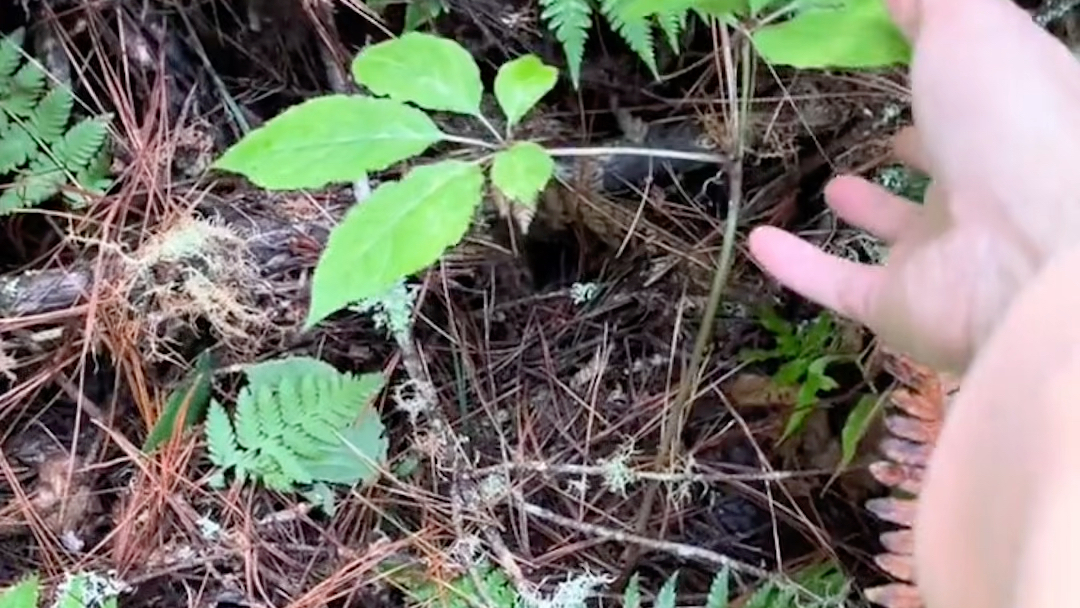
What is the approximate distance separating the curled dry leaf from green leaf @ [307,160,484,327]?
0.60 m

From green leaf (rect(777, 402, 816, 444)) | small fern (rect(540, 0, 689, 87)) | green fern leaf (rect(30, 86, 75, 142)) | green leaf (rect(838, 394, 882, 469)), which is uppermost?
small fern (rect(540, 0, 689, 87))

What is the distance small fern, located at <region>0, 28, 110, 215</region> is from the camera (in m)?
1.71

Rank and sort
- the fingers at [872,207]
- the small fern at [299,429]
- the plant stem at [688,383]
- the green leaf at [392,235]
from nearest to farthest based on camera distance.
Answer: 1. the green leaf at [392,235]
2. the fingers at [872,207]
3. the plant stem at [688,383]
4. the small fern at [299,429]

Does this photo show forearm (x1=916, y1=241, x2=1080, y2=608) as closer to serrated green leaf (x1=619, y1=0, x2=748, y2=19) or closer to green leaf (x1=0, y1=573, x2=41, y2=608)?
serrated green leaf (x1=619, y1=0, x2=748, y2=19)

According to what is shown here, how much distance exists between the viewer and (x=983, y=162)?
3.45 feet

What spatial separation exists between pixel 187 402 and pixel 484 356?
0.37 meters

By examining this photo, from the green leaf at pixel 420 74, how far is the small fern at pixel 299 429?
0.58m

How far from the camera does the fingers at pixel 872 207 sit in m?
1.23

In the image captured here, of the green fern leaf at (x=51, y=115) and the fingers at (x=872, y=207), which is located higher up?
the fingers at (x=872, y=207)

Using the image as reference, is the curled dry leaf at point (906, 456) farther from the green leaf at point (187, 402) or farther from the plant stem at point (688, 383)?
the green leaf at point (187, 402)

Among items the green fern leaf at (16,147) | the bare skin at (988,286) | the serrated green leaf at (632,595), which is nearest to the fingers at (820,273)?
the bare skin at (988,286)

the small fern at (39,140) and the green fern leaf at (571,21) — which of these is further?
the small fern at (39,140)

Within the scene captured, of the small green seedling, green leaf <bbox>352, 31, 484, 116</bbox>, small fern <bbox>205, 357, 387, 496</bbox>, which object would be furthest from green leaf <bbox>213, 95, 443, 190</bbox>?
the small green seedling

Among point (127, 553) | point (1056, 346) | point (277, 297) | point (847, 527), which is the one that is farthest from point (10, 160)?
point (1056, 346)
